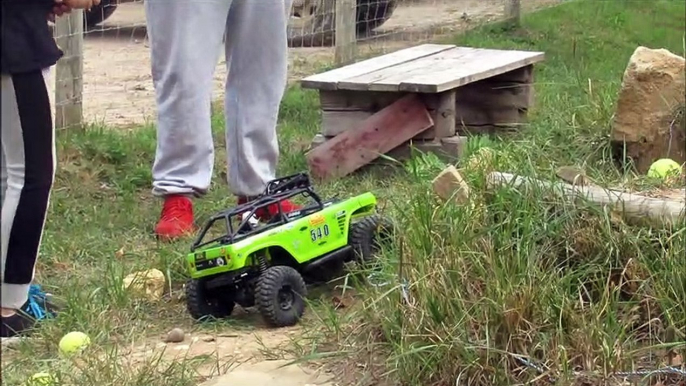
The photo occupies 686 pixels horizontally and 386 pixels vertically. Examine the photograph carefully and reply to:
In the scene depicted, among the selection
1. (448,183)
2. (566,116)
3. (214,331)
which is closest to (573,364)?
(448,183)

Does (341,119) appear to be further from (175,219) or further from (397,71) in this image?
(175,219)

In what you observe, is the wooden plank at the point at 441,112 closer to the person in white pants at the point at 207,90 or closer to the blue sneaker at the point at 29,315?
the person in white pants at the point at 207,90

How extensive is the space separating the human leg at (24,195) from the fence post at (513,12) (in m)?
7.03

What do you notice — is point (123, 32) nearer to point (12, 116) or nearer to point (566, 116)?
point (566, 116)

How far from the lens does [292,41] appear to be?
30.1ft

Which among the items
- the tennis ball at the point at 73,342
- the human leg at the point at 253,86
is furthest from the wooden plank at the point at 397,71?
the tennis ball at the point at 73,342

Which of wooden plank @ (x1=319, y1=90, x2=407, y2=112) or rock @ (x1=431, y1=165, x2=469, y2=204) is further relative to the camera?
wooden plank @ (x1=319, y1=90, x2=407, y2=112)

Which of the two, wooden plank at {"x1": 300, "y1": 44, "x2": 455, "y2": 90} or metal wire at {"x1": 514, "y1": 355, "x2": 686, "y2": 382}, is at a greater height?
metal wire at {"x1": 514, "y1": 355, "x2": 686, "y2": 382}

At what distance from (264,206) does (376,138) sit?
177 cm

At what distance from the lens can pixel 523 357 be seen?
2.66m

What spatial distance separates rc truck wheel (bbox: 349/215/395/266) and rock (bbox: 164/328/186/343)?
24.8 inches

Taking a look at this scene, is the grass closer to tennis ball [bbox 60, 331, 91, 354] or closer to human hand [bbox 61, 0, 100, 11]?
tennis ball [bbox 60, 331, 91, 354]

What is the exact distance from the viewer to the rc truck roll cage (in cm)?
346

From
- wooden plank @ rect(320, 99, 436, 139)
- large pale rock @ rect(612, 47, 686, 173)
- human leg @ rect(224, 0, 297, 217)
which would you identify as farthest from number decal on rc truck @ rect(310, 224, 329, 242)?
wooden plank @ rect(320, 99, 436, 139)
